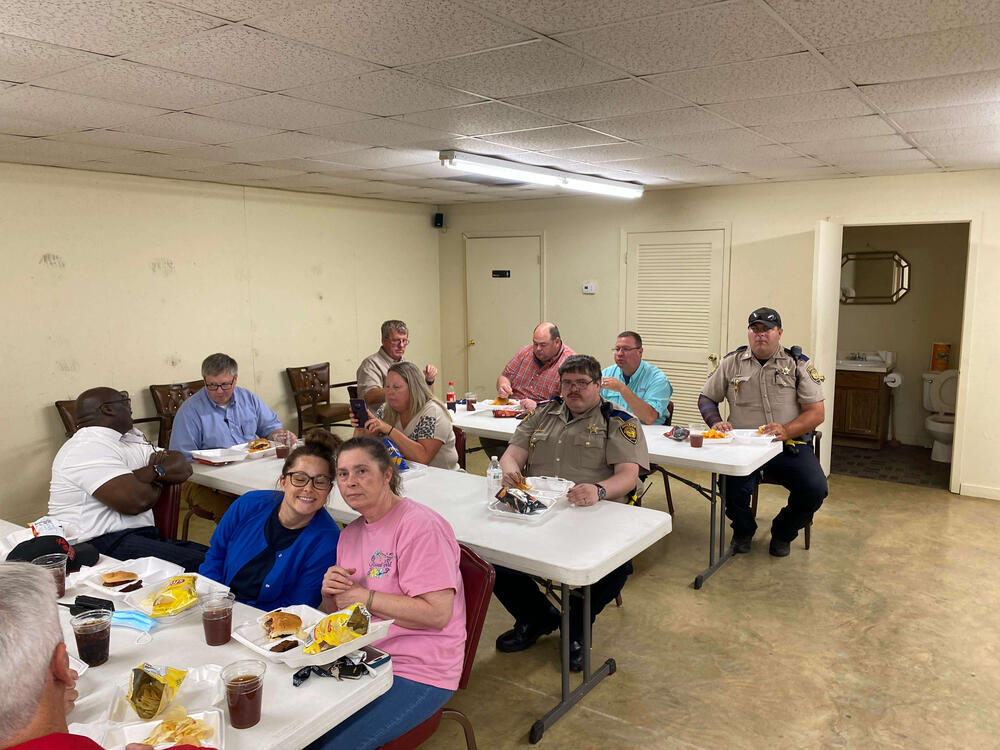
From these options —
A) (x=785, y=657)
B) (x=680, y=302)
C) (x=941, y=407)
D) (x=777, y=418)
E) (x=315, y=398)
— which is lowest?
(x=785, y=657)

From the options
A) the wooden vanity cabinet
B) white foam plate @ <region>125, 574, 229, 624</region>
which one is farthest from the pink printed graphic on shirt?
the wooden vanity cabinet

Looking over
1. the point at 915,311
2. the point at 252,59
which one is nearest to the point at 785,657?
the point at 252,59

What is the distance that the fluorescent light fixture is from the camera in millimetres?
4535

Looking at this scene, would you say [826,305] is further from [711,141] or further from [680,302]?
[711,141]

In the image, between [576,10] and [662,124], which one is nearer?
[576,10]

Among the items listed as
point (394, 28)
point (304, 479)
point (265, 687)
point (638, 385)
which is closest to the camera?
point (265, 687)

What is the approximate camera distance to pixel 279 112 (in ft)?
10.9

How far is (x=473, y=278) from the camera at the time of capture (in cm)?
812

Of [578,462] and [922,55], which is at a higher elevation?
[922,55]

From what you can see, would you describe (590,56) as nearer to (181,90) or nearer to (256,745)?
(181,90)

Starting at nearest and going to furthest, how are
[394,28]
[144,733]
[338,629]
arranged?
[144,733]
[338,629]
[394,28]

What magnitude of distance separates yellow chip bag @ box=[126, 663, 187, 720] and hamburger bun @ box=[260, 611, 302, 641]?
0.30 meters

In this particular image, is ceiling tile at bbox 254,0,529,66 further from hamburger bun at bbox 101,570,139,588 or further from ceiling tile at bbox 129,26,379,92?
hamburger bun at bbox 101,570,139,588

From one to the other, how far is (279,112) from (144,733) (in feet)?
8.69
